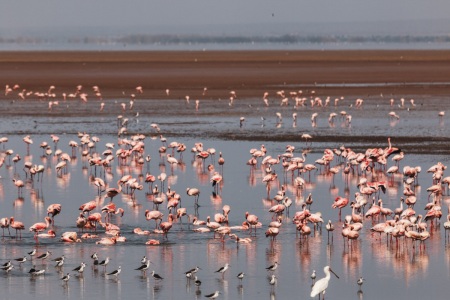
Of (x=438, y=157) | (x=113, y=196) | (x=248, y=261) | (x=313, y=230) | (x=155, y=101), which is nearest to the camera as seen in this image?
(x=248, y=261)

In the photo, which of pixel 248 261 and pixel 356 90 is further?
pixel 356 90

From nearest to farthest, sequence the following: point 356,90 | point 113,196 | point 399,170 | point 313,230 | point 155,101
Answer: point 313,230 < point 113,196 < point 399,170 < point 155,101 < point 356,90

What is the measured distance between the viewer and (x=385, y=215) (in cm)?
1995

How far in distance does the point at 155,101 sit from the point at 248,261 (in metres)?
29.0

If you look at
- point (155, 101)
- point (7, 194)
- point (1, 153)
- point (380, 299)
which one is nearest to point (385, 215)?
point (380, 299)

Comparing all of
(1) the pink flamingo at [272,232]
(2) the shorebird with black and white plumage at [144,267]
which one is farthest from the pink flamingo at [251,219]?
(2) the shorebird with black and white plumage at [144,267]

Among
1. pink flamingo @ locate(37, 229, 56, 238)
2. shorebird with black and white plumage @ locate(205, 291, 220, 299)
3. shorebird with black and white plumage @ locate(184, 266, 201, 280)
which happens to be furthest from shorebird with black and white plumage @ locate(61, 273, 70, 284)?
pink flamingo @ locate(37, 229, 56, 238)

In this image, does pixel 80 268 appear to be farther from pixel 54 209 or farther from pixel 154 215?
pixel 54 209

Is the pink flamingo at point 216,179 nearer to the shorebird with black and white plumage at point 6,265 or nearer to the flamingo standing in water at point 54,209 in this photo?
the flamingo standing in water at point 54,209

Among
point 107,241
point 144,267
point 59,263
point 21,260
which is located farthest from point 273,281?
point 21,260

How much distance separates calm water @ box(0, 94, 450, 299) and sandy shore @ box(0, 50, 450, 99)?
13.4m

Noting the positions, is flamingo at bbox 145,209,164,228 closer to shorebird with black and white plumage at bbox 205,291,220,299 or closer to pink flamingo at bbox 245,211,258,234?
pink flamingo at bbox 245,211,258,234

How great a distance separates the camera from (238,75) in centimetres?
6041

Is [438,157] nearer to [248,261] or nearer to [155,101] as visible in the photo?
[248,261]
